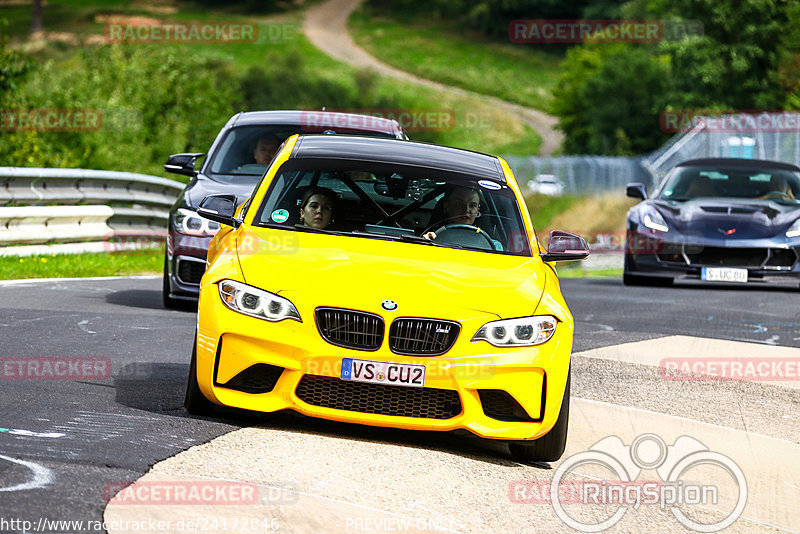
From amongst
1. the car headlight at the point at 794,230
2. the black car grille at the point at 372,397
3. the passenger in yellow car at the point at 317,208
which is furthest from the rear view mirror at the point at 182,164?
the car headlight at the point at 794,230

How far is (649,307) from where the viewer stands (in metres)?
14.2

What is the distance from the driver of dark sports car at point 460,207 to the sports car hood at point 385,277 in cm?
68

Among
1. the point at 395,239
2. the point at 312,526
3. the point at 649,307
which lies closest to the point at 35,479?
the point at 312,526

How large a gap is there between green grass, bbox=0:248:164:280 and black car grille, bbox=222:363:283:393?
320 inches

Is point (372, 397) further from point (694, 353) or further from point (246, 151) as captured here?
point (246, 151)

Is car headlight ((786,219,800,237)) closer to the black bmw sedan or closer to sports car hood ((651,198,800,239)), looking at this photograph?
sports car hood ((651,198,800,239))

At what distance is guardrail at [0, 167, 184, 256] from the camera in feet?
50.3

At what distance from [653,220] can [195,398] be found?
10.5 metres

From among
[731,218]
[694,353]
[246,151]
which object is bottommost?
[694,353]

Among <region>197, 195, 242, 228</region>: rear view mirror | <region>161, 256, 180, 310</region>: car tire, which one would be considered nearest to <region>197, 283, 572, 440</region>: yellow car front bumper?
<region>197, 195, 242, 228</region>: rear view mirror

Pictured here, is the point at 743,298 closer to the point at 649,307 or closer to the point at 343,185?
the point at 649,307

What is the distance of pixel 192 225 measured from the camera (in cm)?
1112

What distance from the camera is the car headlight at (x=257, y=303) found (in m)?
6.26

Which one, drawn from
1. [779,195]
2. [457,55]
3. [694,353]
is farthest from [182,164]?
[457,55]
